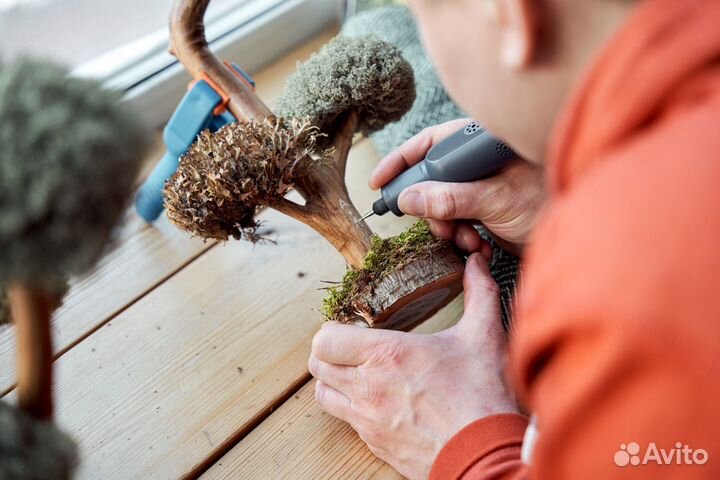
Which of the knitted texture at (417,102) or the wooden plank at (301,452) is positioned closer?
the wooden plank at (301,452)

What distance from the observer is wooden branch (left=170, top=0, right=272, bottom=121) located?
656mm

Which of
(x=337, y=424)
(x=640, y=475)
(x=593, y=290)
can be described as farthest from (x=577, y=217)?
(x=337, y=424)

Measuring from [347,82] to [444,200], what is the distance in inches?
6.1

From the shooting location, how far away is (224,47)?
38.3 inches

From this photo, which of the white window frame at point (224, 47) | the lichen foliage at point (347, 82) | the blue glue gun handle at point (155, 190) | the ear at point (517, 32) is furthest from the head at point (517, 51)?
the white window frame at point (224, 47)

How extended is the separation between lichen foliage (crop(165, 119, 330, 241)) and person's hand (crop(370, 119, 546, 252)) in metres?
0.11

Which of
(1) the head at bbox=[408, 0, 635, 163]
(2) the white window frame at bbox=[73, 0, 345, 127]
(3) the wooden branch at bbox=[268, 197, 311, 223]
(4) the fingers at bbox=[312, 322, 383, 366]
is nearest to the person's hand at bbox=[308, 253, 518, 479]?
(4) the fingers at bbox=[312, 322, 383, 366]

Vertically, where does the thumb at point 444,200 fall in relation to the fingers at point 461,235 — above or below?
above

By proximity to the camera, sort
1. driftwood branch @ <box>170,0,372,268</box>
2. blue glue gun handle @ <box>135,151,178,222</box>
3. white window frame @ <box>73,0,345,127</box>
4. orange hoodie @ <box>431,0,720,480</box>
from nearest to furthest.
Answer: orange hoodie @ <box>431,0,720,480</box>
driftwood branch @ <box>170,0,372,268</box>
blue glue gun handle @ <box>135,151,178,222</box>
white window frame @ <box>73,0,345,127</box>

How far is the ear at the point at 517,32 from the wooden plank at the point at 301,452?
1.22ft

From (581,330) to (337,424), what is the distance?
0.35 meters

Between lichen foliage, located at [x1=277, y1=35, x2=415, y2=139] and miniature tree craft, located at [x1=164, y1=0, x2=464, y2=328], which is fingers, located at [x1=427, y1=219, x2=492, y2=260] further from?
lichen foliage, located at [x1=277, y1=35, x2=415, y2=139]

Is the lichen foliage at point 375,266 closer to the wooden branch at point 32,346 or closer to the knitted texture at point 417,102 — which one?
the knitted texture at point 417,102

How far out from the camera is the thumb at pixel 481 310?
0.55m
